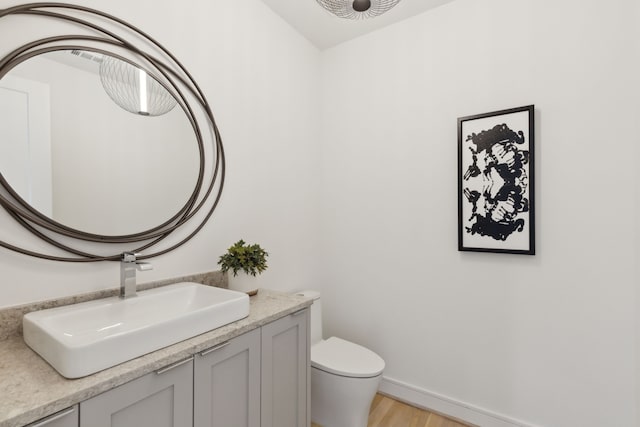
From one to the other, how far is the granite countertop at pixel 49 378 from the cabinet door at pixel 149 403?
29 mm

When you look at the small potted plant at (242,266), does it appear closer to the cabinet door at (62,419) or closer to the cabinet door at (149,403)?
the cabinet door at (149,403)

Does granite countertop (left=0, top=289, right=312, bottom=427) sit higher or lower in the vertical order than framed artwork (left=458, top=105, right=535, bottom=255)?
lower

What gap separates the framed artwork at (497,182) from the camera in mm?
1725

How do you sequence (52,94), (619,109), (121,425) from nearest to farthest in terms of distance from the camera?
(121,425) → (52,94) → (619,109)

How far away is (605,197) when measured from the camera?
1562mm

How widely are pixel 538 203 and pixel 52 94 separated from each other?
2285mm

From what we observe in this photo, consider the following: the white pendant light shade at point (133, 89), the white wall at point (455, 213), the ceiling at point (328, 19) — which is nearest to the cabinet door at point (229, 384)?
the white pendant light shade at point (133, 89)

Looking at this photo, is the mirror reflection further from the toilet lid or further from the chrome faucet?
the toilet lid

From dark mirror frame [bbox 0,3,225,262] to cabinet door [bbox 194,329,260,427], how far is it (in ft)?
1.98

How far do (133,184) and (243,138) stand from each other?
A: 687 mm

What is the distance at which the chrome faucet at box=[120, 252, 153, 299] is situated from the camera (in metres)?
1.24

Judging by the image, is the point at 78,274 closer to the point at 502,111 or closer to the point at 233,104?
the point at 233,104

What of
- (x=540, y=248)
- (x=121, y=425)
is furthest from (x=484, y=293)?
(x=121, y=425)

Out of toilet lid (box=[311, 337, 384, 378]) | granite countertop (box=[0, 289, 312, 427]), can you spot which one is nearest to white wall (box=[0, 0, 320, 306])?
granite countertop (box=[0, 289, 312, 427])
